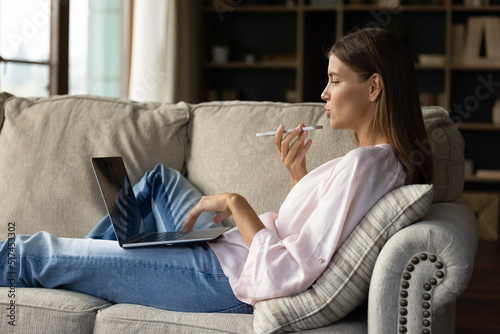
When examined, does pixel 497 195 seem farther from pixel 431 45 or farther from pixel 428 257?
pixel 428 257

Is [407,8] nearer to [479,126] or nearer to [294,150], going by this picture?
[479,126]

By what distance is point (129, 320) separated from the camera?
1.53m

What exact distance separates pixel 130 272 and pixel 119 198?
23 centimetres

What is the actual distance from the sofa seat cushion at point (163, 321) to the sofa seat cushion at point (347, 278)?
8 cm

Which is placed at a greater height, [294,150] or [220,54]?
[220,54]

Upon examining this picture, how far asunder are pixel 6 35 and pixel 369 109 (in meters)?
2.44

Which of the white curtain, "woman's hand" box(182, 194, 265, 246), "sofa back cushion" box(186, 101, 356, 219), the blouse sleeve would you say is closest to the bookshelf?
the white curtain

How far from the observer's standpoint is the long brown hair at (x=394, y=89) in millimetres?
1599

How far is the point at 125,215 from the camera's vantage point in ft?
5.76

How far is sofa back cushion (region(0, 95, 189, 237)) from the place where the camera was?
2.10m

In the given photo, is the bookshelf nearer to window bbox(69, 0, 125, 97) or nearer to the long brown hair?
window bbox(69, 0, 125, 97)

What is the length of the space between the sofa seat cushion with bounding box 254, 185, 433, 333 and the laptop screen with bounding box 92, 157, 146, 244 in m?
0.45

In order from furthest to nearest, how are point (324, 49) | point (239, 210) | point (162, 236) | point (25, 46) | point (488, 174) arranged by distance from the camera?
point (324, 49)
point (488, 174)
point (25, 46)
point (162, 236)
point (239, 210)

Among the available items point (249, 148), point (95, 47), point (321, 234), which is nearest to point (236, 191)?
point (249, 148)
